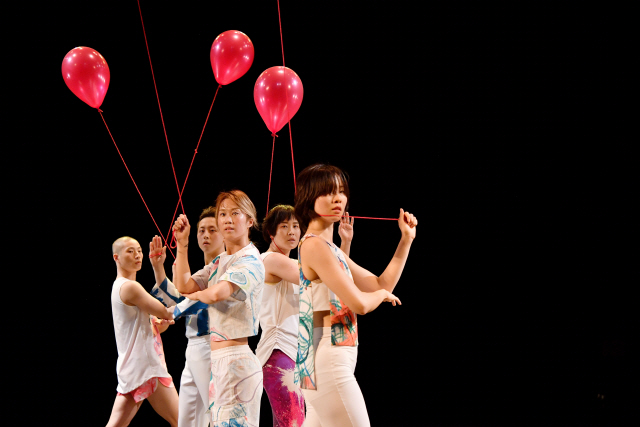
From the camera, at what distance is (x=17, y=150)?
4559 mm

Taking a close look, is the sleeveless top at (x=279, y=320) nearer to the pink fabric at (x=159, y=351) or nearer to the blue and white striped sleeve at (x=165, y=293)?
the blue and white striped sleeve at (x=165, y=293)

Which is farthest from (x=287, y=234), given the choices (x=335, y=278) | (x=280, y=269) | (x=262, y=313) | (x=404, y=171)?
(x=404, y=171)

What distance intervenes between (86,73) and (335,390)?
243 cm

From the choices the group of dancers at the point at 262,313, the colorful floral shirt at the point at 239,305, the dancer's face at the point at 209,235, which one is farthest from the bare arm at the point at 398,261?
the dancer's face at the point at 209,235

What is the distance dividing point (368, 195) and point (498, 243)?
1.13 meters

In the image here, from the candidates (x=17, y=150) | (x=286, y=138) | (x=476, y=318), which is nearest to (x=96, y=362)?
(x=17, y=150)

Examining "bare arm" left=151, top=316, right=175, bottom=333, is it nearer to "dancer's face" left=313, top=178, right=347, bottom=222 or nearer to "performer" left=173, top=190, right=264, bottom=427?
"performer" left=173, top=190, right=264, bottom=427

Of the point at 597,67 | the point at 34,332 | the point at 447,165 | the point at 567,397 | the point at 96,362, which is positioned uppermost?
the point at 597,67

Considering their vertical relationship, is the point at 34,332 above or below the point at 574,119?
below

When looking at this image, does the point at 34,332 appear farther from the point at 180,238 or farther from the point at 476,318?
the point at 476,318

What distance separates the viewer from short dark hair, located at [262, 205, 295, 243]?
2.88 meters

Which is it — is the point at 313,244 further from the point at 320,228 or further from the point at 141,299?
the point at 141,299

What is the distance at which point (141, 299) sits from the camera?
306 centimetres

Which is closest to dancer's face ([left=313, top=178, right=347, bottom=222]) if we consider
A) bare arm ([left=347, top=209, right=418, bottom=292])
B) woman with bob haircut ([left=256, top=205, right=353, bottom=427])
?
bare arm ([left=347, top=209, right=418, bottom=292])
